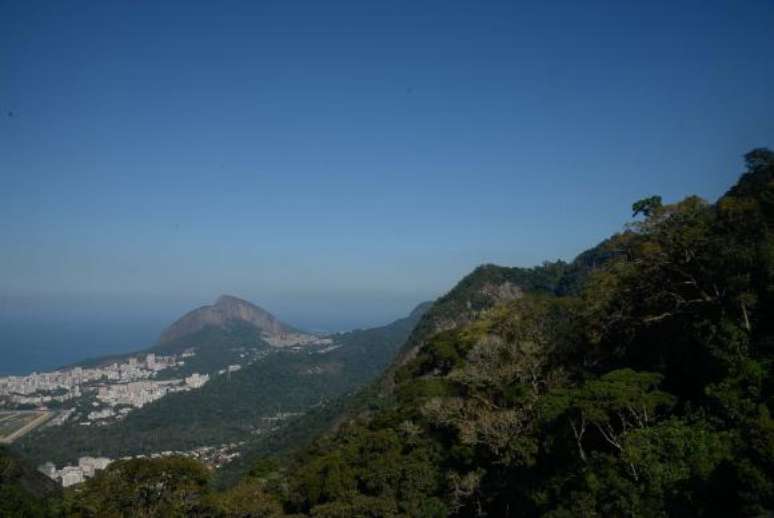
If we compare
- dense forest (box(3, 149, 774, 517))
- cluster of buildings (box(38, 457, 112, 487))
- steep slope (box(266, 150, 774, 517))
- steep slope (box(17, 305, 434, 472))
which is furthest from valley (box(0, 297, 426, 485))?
steep slope (box(266, 150, 774, 517))

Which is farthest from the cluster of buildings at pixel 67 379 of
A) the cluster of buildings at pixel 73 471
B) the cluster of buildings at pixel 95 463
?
the cluster of buildings at pixel 73 471

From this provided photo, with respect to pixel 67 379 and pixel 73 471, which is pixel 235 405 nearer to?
pixel 67 379

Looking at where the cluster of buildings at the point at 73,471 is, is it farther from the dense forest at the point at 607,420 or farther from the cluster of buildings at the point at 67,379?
the cluster of buildings at the point at 67,379

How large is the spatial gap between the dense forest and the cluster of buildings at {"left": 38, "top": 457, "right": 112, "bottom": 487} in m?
34.2

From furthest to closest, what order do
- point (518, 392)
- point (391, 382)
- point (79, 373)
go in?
1. point (79, 373)
2. point (391, 382)
3. point (518, 392)

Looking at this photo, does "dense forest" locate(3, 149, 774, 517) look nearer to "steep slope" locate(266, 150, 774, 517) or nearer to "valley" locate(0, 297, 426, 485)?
"steep slope" locate(266, 150, 774, 517)

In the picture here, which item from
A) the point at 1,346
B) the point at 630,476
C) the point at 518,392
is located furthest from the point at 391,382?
the point at 1,346

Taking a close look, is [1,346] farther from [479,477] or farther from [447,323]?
[479,477]

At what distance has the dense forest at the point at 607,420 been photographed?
34.4 ft

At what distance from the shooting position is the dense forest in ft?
34.4

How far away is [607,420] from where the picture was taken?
497 inches

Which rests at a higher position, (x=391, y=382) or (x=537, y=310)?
(x=537, y=310)

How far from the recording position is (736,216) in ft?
47.6

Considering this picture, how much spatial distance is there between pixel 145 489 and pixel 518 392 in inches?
448
